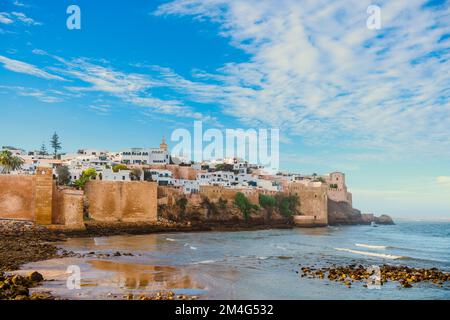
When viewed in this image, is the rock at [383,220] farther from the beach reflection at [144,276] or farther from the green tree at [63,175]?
the beach reflection at [144,276]

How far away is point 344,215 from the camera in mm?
67688

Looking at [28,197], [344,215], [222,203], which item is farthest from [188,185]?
[344,215]

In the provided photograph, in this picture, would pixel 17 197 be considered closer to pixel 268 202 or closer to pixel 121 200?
pixel 121 200

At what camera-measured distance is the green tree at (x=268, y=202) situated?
50.1 m

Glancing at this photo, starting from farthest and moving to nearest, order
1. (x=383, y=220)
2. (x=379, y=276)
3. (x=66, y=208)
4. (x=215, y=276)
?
(x=383, y=220)
(x=66, y=208)
(x=379, y=276)
(x=215, y=276)

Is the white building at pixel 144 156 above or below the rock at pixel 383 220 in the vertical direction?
above

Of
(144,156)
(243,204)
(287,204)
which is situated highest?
(144,156)

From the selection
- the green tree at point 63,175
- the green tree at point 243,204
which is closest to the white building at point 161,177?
the green tree at point 243,204

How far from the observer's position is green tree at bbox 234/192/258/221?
46744mm

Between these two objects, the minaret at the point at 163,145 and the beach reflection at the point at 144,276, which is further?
the minaret at the point at 163,145

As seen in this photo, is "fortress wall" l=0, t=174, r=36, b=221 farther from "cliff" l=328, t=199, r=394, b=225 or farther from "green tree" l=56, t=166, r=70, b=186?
"cliff" l=328, t=199, r=394, b=225

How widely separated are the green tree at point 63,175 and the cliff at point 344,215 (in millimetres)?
36726

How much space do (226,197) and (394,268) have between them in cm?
3015

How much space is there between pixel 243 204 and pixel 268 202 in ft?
15.8
